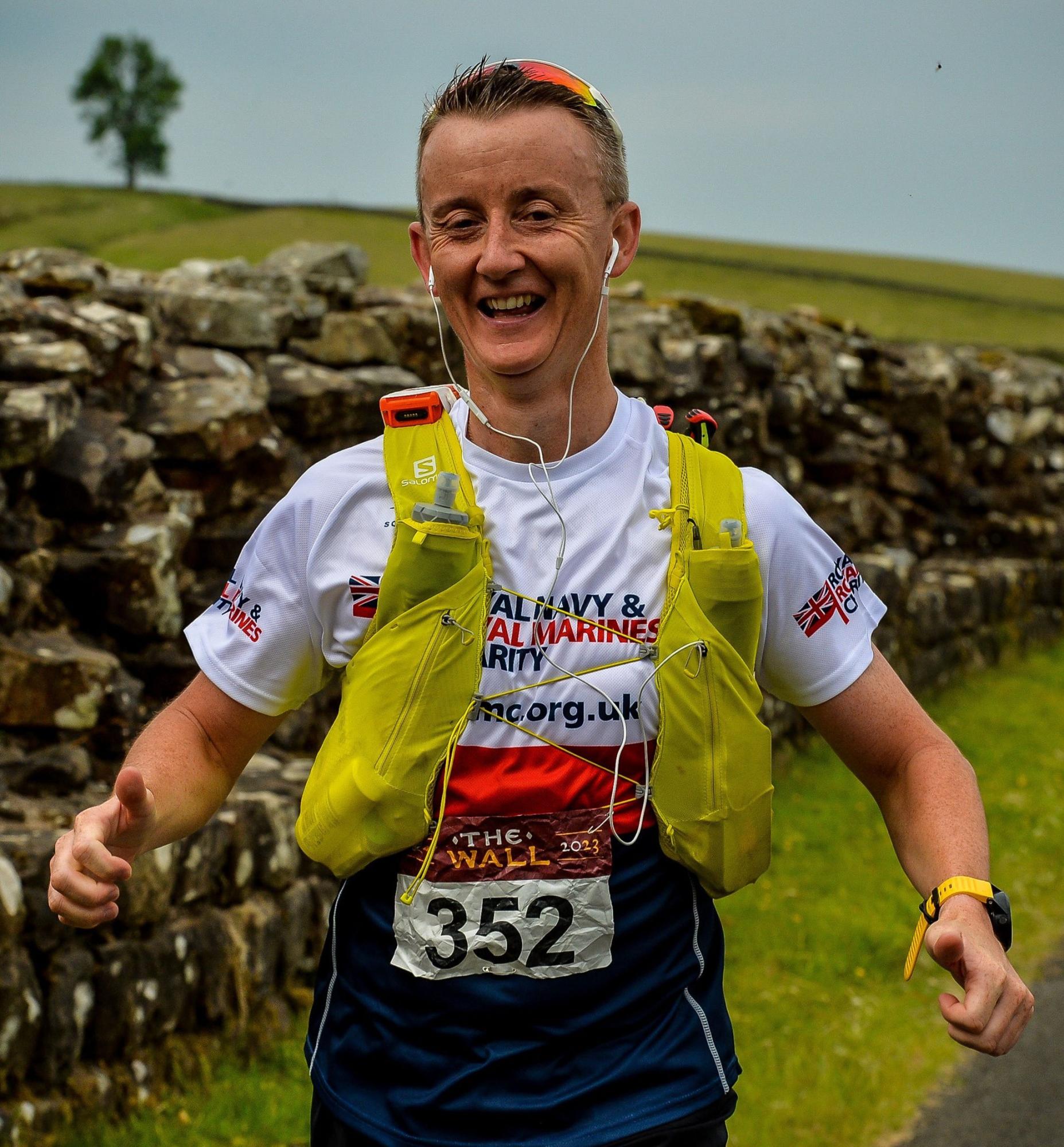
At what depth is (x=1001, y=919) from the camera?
2.29m

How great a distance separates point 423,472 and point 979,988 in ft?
4.03

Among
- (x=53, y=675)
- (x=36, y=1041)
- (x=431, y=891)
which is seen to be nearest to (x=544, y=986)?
(x=431, y=891)

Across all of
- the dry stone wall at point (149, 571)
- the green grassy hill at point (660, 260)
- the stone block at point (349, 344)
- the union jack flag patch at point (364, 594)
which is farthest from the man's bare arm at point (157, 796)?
the green grassy hill at point (660, 260)

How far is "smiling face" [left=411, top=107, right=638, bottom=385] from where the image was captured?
247 centimetres

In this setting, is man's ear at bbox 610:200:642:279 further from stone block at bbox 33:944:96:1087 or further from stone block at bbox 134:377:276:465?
stone block at bbox 134:377:276:465

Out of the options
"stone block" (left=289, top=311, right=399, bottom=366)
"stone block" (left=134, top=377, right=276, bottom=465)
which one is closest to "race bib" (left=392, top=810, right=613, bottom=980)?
"stone block" (left=134, top=377, right=276, bottom=465)

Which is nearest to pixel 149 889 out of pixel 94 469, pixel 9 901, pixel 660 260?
pixel 9 901

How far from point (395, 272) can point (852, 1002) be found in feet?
86.4

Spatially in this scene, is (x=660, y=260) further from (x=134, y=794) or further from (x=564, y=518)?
(x=134, y=794)

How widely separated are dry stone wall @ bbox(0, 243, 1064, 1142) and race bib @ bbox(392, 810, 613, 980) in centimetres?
64

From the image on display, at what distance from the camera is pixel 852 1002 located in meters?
6.65

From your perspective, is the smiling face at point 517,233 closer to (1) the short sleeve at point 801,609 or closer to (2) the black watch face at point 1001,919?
(1) the short sleeve at point 801,609

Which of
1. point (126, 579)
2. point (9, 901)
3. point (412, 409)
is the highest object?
point (412, 409)

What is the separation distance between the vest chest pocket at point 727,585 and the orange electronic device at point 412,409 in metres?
0.53
